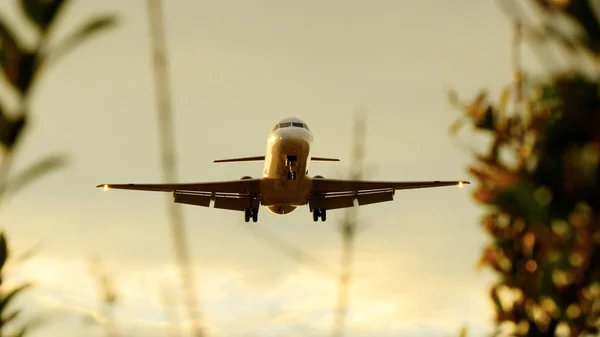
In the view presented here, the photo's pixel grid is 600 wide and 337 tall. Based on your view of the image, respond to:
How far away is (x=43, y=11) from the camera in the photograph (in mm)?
3938

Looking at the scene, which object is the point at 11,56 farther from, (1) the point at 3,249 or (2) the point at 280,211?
(2) the point at 280,211

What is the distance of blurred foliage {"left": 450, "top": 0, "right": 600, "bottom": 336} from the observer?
13.6 ft

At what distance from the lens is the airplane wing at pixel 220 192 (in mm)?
Answer: 63875

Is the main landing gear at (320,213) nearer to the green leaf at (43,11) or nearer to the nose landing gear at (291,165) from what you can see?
the nose landing gear at (291,165)

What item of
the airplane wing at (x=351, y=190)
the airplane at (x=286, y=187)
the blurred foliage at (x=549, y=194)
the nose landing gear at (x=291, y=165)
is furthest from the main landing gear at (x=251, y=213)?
the blurred foliage at (x=549, y=194)

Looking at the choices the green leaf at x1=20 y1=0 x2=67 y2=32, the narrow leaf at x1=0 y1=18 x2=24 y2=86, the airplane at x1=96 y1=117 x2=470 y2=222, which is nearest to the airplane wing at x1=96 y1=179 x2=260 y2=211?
the airplane at x1=96 y1=117 x2=470 y2=222

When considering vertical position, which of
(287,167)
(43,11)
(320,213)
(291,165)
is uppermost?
(43,11)

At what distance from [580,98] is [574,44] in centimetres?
29

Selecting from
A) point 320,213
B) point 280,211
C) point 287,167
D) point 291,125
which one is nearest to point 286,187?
point 287,167

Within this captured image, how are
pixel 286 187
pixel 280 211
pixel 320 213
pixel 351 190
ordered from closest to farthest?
pixel 286 187 → pixel 351 190 → pixel 280 211 → pixel 320 213

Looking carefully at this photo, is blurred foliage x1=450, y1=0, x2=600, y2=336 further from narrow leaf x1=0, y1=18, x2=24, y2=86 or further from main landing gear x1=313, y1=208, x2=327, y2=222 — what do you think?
main landing gear x1=313, y1=208, x2=327, y2=222

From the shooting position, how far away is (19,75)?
4.02 metres

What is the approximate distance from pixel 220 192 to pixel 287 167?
10.0 metres

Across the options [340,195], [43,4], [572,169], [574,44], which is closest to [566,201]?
[572,169]
